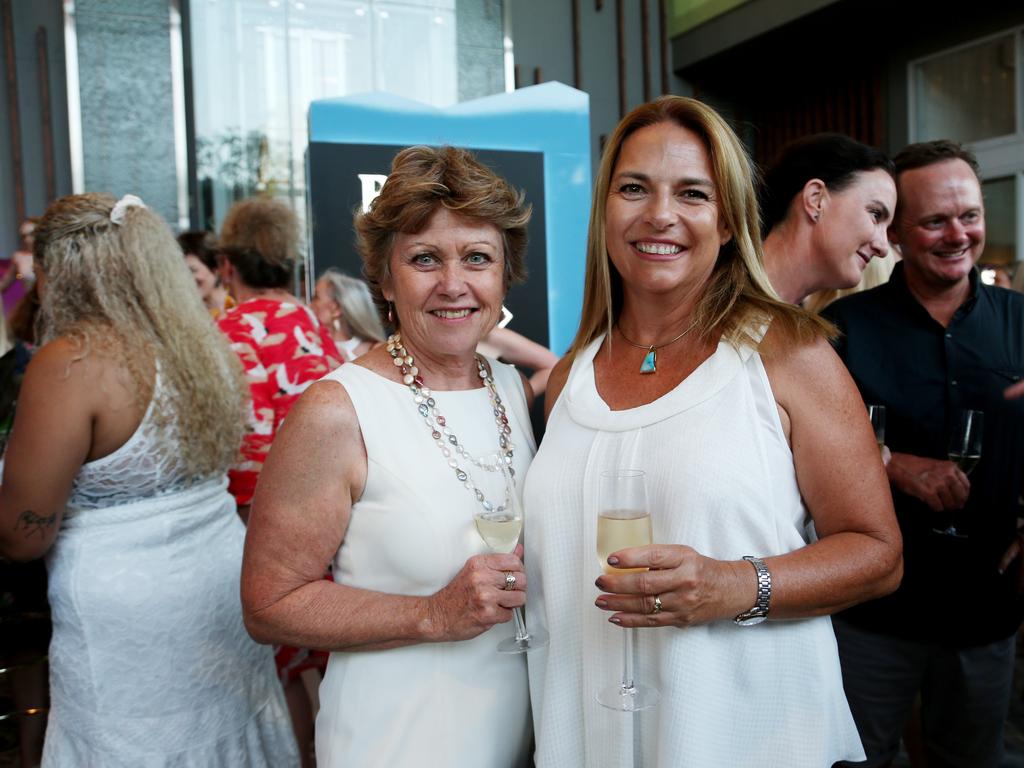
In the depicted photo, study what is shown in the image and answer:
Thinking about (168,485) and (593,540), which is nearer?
(593,540)

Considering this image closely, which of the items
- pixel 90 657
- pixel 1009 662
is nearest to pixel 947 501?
pixel 1009 662

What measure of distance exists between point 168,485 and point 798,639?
1.56m

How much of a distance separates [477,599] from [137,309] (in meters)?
1.28

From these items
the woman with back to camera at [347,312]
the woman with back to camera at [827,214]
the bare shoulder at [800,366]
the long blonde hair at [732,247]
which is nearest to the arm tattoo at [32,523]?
the long blonde hair at [732,247]

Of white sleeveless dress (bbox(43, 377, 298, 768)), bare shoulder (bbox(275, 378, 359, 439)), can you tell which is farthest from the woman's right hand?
white sleeveless dress (bbox(43, 377, 298, 768))

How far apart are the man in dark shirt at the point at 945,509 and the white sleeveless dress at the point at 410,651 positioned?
1.15 m

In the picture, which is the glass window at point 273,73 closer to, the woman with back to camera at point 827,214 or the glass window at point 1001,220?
the glass window at point 1001,220

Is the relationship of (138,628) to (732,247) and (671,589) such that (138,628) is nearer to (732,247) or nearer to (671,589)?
(671,589)

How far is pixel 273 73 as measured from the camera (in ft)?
24.7

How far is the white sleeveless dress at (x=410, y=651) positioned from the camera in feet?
4.91

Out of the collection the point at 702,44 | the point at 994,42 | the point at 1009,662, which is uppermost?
the point at 702,44

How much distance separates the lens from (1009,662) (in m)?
2.19

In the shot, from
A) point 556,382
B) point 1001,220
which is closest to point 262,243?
point 556,382

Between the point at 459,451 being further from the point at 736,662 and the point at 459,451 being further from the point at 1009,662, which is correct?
the point at 1009,662
